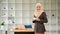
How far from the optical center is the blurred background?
6379mm

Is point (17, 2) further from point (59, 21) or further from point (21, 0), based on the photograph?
point (59, 21)

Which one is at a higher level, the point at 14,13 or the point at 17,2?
the point at 17,2

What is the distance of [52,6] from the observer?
21.2ft

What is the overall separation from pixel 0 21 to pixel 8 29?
1.76 feet

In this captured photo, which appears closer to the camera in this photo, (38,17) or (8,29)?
(38,17)

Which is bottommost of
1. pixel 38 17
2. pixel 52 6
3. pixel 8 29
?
pixel 8 29

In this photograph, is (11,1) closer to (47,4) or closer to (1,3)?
(1,3)

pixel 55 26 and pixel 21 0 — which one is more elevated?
pixel 21 0

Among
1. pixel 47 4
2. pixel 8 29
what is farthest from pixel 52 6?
pixel 8 29

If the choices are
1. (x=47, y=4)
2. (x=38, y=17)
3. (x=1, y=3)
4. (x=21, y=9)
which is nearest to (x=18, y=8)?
(x=21, y=9)

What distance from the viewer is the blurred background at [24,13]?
638 centimetres

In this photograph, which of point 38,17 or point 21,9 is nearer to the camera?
point 38,17

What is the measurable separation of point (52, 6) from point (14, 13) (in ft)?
6.06

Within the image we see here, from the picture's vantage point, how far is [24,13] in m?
6.44
